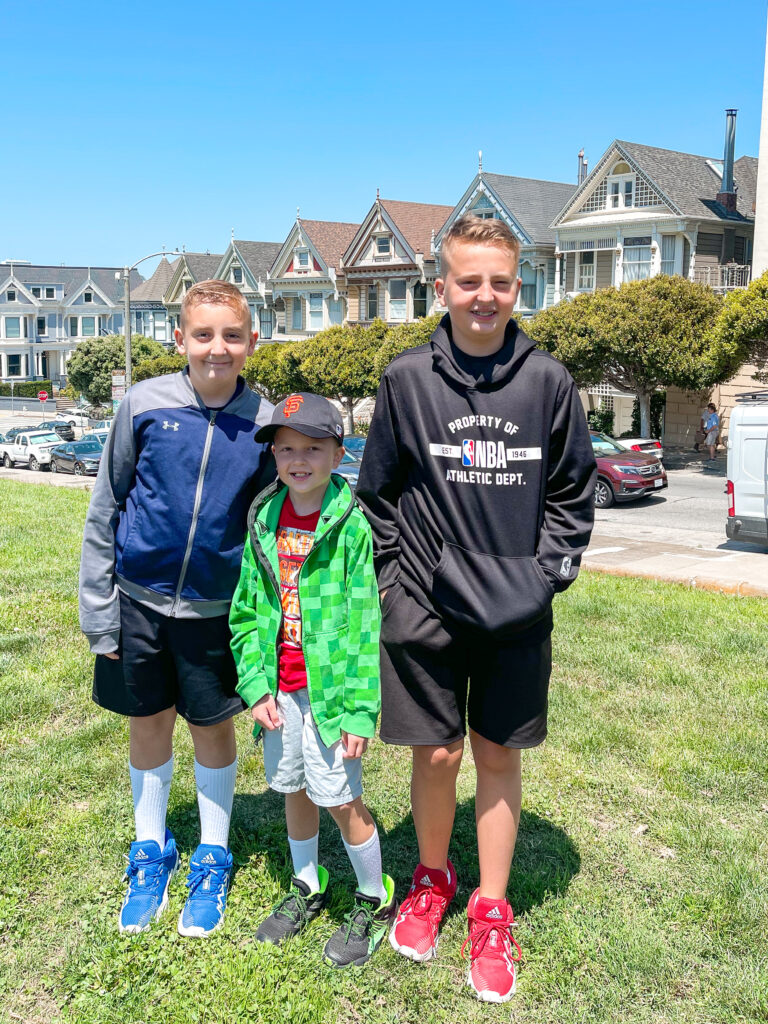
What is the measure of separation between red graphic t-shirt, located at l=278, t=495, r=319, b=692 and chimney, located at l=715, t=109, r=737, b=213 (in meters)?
36.6

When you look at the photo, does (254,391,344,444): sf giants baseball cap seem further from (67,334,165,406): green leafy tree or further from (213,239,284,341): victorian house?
(67,334,165,406): green leafy tree

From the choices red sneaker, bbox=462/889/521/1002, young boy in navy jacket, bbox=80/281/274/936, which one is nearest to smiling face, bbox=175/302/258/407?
young boy in navy jacket, bbox=80/281/274/936

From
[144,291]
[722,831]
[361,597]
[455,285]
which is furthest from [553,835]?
[144,291]

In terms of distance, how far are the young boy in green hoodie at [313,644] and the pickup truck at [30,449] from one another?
112 ft

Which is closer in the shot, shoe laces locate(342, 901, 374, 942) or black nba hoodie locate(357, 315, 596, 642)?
black nba hoodie locate(357, 315, 596, 642)

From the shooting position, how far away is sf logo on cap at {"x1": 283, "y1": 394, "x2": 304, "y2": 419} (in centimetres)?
318

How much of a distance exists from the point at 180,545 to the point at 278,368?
40070 mm

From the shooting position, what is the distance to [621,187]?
35531 mm

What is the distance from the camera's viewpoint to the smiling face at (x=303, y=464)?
3131 millimetres

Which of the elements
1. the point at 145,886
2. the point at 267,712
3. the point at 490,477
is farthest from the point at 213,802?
the point at 490,477

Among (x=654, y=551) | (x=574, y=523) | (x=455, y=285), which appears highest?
(x=455, y=285)

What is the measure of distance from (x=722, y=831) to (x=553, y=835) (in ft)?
2.25

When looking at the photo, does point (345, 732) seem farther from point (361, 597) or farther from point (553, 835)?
point (553, 835)

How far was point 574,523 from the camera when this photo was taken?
3.05 metres
